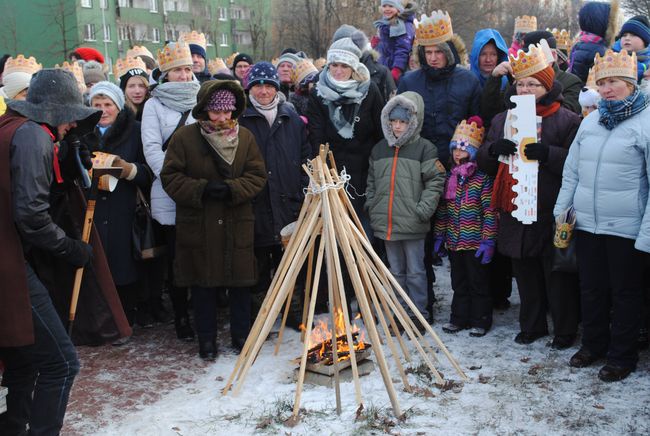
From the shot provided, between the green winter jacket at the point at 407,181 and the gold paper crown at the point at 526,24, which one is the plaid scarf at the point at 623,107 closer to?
the green winter jacket at the point at 407,181

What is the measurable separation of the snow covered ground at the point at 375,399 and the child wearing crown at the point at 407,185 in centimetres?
89

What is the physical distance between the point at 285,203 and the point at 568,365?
273 centimetres

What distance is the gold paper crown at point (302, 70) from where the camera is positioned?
8914 mm

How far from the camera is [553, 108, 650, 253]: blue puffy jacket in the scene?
4.95 m

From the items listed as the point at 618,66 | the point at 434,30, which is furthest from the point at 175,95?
the point at 618,66

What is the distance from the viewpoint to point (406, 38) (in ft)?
30.9

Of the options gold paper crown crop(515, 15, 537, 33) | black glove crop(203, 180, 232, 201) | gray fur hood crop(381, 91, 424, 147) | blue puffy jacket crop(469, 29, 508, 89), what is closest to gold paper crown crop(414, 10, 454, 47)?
blue puffy jacket crop(469, 29, 508, 89)

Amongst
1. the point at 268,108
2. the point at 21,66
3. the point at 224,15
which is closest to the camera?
the point at 268,108

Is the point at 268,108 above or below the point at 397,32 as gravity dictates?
below

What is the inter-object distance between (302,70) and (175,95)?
289 centimetres

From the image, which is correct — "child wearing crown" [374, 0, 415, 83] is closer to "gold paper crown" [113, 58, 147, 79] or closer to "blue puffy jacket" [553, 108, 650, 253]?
"gold paper crown" [113, 58, 147, 79]

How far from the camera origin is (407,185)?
6254mm

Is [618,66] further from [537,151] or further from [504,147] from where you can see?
[504,147]

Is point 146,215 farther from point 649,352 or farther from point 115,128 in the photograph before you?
point 649,352
